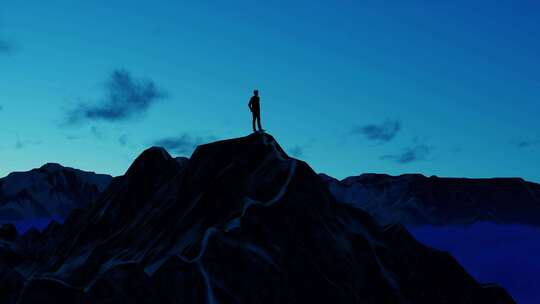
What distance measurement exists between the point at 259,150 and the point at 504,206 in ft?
328

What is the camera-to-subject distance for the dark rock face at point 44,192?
11631 centimetres

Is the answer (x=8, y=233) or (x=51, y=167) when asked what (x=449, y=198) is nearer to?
(x=51, y=167)

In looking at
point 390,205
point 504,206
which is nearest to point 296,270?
point 390,205

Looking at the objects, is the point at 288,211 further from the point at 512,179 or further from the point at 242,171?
the point at 512,179

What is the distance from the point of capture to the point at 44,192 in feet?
397

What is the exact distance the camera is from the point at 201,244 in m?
21.7

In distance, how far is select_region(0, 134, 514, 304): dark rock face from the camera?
21.5m

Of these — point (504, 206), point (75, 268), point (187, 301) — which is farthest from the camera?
point (504, 206)

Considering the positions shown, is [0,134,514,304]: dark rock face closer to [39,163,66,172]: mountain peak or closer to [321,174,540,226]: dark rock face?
[321,174,540,226]: dark rock face

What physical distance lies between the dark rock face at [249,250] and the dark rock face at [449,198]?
84.8 meters

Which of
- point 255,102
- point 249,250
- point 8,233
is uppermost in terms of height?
point 255,102

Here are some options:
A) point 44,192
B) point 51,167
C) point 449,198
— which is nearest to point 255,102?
point 449,198

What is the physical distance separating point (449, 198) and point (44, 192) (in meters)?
78.0

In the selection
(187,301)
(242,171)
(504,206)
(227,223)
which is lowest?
(187,301)
